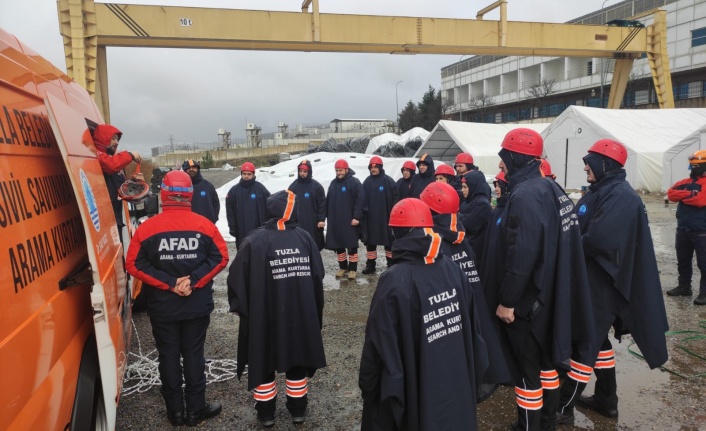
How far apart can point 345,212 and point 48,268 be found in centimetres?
617

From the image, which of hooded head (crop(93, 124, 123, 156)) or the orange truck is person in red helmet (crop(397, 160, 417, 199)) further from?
the orange truck

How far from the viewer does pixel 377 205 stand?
332 inches

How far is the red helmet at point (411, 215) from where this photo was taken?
2.48 metres

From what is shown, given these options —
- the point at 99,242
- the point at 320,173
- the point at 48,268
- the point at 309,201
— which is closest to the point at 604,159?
the point at 99,242

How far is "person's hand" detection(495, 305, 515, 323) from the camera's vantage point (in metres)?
3.14

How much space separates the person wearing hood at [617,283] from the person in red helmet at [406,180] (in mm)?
4601

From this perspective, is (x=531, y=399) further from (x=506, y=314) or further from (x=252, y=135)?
(x=252, y=135)

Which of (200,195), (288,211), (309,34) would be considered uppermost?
(309,34)

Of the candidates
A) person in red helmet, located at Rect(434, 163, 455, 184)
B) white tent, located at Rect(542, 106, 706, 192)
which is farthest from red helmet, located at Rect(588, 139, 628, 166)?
white tent, located at Rect(542, 106, 706, 192)

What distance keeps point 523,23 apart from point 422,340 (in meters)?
13.6

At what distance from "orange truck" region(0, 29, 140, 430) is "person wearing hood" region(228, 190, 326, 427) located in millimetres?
880

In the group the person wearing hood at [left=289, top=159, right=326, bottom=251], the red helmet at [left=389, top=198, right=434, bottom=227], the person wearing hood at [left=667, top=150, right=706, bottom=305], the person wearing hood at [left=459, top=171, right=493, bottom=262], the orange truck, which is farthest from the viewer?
the person wearing hood at [left=289, top=159, right=326, bottom=251]

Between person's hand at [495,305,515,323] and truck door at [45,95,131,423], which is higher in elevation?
truck door at [45,95,131,423]

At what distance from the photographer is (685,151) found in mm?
16797
